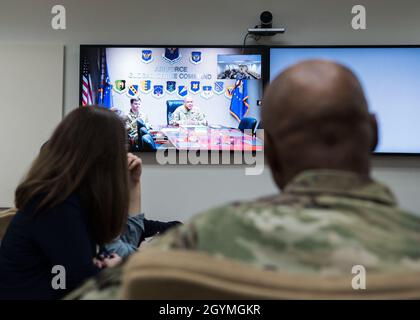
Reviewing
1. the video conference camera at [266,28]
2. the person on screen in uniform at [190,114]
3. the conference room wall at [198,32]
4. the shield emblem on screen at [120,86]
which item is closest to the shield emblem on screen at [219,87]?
the person on screen in uniform at [190,114]

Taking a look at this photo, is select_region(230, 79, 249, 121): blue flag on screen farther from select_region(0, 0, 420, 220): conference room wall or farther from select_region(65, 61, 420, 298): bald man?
select_region(65, 61, 420, 298): bald man

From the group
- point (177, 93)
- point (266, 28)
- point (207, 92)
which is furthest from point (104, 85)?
point (266, 28)

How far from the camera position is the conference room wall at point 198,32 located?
10.2 ft

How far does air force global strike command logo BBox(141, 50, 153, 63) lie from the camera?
3.07 m

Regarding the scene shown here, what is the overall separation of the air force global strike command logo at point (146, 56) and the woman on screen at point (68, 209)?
1.97 meters

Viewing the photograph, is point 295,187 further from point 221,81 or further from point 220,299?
point 221,81

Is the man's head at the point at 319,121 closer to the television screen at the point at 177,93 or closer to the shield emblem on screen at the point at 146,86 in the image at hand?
the television screen at the point at 177,93

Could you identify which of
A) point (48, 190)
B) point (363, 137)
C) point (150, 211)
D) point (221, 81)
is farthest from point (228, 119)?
point (363, 137)

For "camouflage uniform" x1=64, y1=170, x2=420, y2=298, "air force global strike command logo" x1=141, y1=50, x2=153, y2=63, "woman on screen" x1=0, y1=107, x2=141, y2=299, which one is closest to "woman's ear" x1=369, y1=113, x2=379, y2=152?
"camouflage uniform" x1=64, y1=170, x2=420, y2=298

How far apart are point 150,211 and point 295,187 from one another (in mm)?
2719

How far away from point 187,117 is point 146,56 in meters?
0.59

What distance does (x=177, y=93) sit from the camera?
3094 mm

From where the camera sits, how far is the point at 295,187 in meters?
0.53

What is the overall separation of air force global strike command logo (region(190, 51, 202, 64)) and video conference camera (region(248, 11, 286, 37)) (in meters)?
0.45
